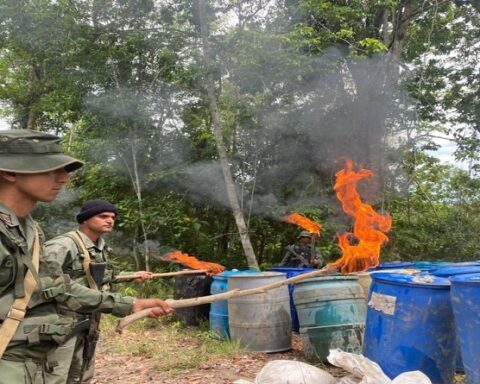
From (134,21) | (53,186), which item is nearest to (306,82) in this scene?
(134,21)

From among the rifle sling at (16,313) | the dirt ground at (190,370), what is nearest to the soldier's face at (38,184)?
the rifle sling at (16,313)

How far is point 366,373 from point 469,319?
0.83m

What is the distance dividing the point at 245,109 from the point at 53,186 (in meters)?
8.16

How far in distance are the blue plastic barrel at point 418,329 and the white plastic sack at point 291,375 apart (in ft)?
1.88

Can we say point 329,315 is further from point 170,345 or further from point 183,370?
point 170,345

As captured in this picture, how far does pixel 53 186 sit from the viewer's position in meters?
1.96

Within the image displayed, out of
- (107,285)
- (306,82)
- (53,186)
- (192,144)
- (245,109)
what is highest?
(306,82)

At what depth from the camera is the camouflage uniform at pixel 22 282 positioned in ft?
5.82

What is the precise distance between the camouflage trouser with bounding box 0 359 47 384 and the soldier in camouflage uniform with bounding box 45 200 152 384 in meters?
0.99

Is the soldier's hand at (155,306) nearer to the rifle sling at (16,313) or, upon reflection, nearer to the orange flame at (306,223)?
the rifle sling at (16,313)

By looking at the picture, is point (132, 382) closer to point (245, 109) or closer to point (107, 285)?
point (107, 285)

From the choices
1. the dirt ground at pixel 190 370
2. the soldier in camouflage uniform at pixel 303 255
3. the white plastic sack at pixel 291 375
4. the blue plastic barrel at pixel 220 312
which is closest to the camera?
the white plastic sack at pixel 291 375

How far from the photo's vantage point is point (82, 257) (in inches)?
133

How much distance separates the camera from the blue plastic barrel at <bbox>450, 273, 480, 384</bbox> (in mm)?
3016
